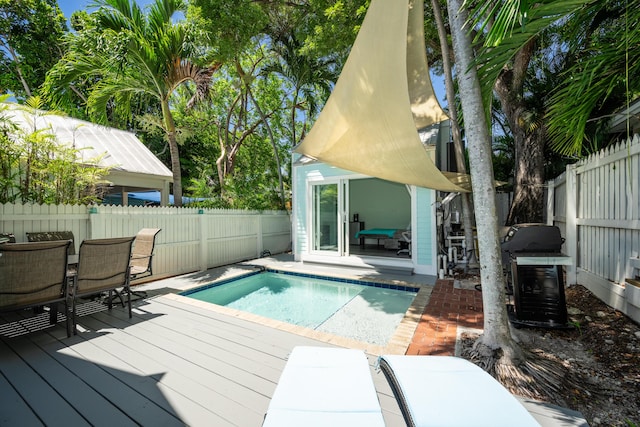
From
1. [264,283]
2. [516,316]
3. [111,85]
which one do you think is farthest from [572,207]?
[111,85]

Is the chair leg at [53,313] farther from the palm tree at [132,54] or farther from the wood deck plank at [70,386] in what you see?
the palm tree at [132,54]

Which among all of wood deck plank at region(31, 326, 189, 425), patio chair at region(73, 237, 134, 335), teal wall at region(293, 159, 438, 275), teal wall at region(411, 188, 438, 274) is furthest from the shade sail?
wood deck plank at region(31, 326, 189, 425)

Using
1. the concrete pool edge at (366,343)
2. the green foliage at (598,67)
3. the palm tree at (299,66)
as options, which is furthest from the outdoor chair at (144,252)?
the palm tree at (299,66)

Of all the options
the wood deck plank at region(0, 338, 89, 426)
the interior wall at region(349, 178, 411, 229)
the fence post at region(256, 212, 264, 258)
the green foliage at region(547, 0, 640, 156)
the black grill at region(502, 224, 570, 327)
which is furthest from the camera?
the interior wall at region(349, 178, 411, 229)

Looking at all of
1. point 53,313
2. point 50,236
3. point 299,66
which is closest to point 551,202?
point 299,66

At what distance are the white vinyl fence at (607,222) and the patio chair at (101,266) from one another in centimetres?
545

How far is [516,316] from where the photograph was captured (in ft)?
10.2

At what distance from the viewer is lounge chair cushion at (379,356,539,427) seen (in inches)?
39.0

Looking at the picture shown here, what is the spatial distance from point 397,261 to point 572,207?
3.33m

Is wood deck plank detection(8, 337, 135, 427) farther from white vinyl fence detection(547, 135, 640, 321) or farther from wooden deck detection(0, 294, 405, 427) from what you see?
white vinyl fence detection(547, 135, 640, 321)

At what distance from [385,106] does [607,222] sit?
3148 mm

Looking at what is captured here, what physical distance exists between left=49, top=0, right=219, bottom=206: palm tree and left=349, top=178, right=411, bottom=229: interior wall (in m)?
7.44

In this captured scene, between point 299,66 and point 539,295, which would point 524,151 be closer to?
point 539,295

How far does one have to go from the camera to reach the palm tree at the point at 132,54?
16.3 ft
